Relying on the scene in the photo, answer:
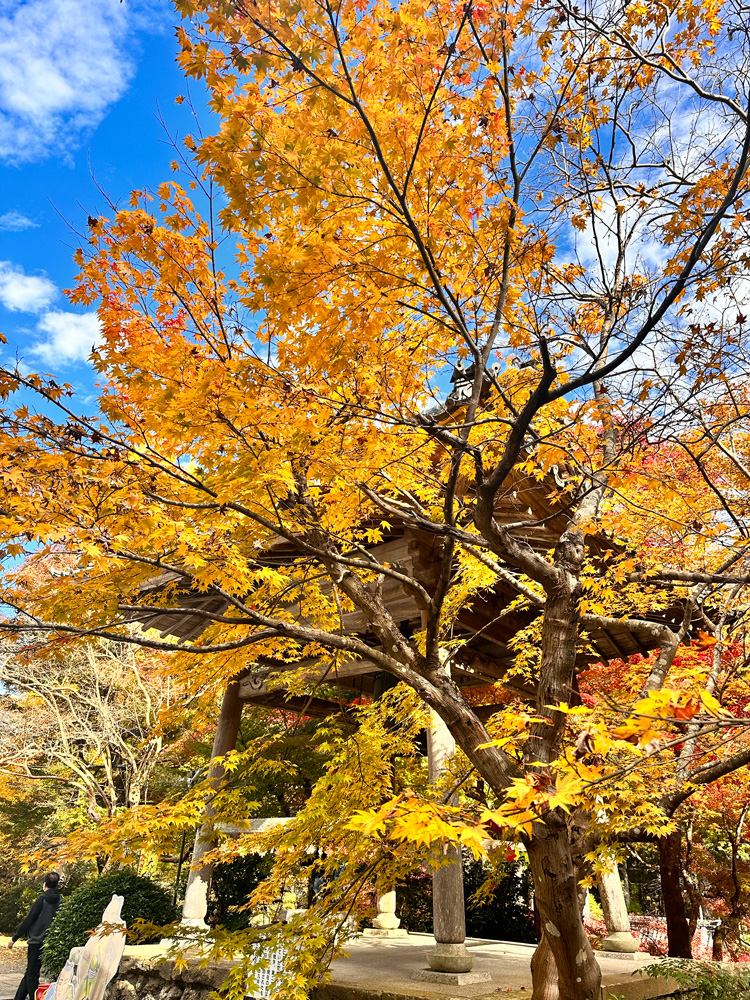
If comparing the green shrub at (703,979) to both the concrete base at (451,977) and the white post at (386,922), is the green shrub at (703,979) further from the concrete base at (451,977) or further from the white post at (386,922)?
the white post at (386,922)

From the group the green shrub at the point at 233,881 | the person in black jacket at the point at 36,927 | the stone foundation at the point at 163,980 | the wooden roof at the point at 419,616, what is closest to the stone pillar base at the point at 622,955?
the wooden roof at the point at 419,616

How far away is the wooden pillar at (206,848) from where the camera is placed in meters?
8.52

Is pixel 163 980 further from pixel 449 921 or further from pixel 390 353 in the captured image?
pixel 390 353

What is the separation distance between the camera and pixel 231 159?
3.08m

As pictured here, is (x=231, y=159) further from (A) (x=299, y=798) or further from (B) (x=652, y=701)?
(A) (x=299, y=798)

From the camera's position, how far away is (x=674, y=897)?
21.3ft

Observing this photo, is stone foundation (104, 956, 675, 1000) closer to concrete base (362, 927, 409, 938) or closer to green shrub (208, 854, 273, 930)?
green shrub (208, 854, 273, 930)

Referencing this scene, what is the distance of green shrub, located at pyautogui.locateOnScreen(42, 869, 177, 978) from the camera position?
33.1 ft

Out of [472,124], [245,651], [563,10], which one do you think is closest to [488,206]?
[472,124]

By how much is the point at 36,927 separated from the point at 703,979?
834 cm

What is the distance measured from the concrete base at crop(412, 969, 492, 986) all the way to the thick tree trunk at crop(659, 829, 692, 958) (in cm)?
211

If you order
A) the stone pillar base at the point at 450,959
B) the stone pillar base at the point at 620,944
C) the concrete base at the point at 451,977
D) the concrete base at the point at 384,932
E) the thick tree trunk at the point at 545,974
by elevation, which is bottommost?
the concrete base at the point at 384,932

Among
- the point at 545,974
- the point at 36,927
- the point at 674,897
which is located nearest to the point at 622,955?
the point at 674,897

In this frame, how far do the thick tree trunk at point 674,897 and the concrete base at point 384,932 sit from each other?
183 inches
